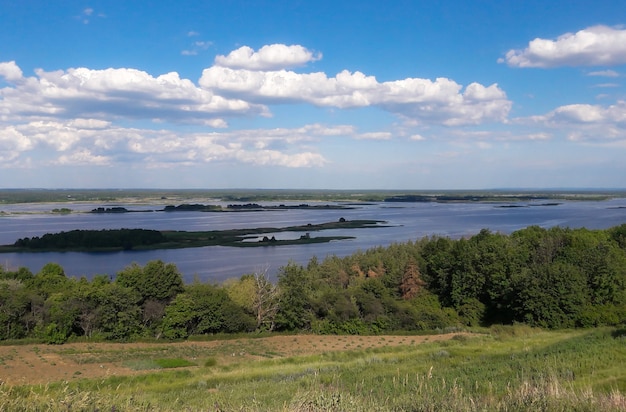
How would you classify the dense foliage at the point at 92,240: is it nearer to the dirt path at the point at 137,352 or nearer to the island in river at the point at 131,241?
the island in river at the point at 131,241

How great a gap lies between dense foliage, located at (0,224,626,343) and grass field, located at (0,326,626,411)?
4.75 ft

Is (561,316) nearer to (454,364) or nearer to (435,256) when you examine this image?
(435,256)

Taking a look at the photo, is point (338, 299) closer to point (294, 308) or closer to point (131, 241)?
point (294, 308)

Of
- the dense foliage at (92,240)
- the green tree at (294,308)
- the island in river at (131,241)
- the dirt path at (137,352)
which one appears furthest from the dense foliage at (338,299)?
the dense foliage at (92,240)

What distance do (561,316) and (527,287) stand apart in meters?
1.75

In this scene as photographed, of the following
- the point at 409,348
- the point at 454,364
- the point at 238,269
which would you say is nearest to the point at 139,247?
the point at 238,269

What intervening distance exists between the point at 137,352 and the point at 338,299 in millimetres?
9204

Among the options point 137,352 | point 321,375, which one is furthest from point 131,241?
point 321,375

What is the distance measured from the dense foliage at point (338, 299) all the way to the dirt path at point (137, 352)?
1387mm

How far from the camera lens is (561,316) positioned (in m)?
20.8

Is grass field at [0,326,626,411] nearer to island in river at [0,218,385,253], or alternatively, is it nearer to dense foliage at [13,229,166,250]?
island in river at [0,218,385,253]

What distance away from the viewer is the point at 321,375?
9781 mm

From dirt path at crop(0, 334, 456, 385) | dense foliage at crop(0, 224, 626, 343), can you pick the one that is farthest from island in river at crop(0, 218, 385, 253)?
dirt path at crop(0, 334, 456, 385)

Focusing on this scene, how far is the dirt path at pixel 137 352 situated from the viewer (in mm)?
14266
